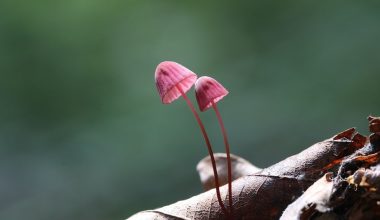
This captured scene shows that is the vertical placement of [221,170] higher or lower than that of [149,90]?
lower

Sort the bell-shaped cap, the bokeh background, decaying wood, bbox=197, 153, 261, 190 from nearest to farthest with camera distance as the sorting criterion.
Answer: the bell-shaped cap, decaying wood, bbox=197, 153, 261, 190, the bokeh background

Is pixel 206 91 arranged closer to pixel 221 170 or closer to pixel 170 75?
pixel 170 75

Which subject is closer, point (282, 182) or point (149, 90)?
point (282, 182)

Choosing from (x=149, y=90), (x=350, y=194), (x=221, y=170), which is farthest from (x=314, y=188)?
(x=149, y=90)

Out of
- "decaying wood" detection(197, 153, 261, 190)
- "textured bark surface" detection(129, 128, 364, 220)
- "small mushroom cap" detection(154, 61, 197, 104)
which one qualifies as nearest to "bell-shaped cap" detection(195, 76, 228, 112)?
"small mushroom cap" detection(154, 61, 197, 104)

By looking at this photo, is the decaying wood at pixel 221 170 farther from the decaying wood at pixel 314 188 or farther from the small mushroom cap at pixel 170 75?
the small mushroom cap at pixel 170 75

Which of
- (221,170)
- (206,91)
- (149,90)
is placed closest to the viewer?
(206,91)

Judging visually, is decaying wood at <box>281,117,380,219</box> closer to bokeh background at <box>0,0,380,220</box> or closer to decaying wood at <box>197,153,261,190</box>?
decaying wood at <box>197,153,261,190</box>

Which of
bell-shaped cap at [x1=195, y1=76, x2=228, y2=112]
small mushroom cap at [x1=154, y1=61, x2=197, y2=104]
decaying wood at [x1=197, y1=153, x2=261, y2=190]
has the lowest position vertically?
decaying wood at [x1=197, y1=153, x2=261, y2=190]
